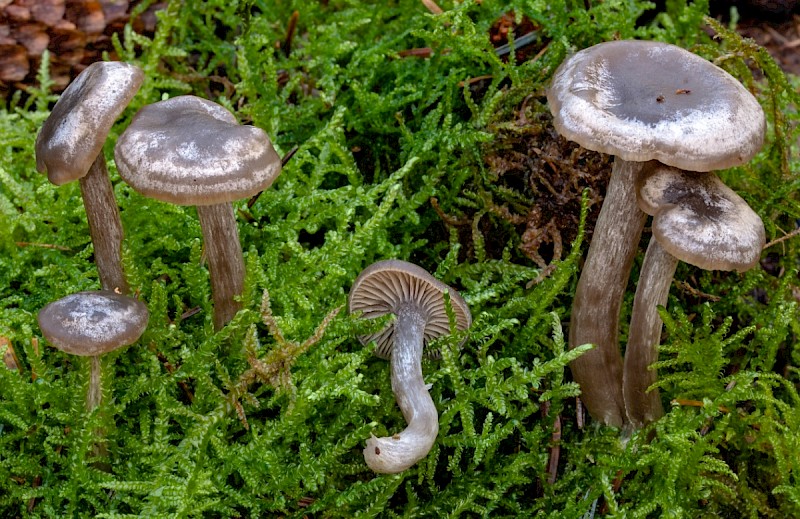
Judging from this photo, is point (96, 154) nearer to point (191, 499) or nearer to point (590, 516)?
point (191, 499)

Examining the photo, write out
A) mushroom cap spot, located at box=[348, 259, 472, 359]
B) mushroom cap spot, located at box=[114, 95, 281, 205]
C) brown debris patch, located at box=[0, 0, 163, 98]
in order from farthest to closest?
brown debris patch, located at box=[0, 0, 163, 98], mushroom cap spot, located at box=[348, 259, 472, 359], mushroom cap spot, located at box=[114, 95, 281, 205]

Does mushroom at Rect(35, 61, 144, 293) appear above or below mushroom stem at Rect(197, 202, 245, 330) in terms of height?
above

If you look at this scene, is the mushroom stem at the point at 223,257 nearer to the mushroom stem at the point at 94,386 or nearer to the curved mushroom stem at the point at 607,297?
the mushroom stem at the point at 94,386

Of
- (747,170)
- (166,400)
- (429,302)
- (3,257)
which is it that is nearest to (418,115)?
(429,302)

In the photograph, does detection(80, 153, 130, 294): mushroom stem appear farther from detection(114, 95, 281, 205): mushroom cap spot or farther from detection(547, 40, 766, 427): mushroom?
detection(547, 40, 766, 427): mushroom

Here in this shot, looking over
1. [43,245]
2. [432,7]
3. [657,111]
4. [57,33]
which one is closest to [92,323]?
[43,245]

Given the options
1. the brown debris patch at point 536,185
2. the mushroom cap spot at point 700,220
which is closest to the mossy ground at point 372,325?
the brown debris patch at point 536,185

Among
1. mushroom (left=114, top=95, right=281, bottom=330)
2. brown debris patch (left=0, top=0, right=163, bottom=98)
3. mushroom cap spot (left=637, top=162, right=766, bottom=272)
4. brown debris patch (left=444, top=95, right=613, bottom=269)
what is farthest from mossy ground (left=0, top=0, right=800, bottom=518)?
mushroom (left=114, top=95, right=281, bottom=330)

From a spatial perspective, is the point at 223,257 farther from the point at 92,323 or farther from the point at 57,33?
the point at 57,33
